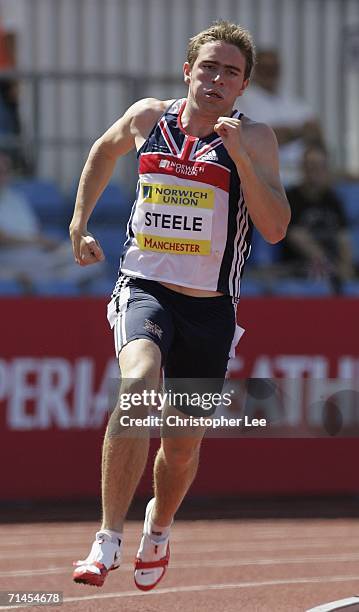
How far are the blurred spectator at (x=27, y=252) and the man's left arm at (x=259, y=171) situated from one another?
16.9 feet

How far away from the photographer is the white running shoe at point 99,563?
5.79 metres

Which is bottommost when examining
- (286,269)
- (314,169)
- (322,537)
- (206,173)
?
(322,537)

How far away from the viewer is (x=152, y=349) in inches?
240

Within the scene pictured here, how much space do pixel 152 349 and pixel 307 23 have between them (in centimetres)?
941

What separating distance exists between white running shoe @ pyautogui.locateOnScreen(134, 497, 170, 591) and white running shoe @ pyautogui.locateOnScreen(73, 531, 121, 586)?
1.96 feet

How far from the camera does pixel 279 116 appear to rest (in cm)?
1265

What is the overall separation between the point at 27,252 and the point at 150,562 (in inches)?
201

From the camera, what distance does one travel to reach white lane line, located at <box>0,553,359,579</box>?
26.8ft

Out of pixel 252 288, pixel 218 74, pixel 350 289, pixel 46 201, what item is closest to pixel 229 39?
pixel 218 74

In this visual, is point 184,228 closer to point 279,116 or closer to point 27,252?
point 27,252

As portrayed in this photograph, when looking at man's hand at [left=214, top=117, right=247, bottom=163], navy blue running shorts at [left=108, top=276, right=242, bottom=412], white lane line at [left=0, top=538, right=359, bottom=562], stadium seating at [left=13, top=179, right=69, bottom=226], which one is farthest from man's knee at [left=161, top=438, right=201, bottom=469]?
stadium seating at [left=13, top=179, right=69, bottom=226]

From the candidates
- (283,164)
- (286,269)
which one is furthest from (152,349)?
(283,164)

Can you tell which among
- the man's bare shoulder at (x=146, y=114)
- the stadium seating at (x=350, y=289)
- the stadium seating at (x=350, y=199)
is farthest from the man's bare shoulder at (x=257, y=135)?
the stadium seating at (x=350, y=199)

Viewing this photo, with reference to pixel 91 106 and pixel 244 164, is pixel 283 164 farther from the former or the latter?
pixel 244 164
